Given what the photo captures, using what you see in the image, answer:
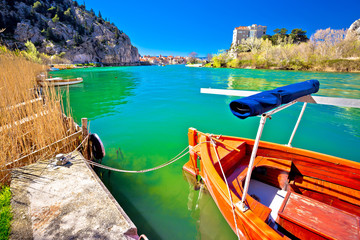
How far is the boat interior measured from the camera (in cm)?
193

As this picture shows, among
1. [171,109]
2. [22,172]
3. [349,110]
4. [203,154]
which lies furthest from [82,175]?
[349,110]

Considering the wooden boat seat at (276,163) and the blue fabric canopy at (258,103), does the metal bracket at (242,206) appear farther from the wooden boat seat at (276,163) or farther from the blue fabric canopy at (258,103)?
the wooden boat seat at (276,163)

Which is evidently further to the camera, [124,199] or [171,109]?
[171,109]

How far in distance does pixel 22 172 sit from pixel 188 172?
3031 mm

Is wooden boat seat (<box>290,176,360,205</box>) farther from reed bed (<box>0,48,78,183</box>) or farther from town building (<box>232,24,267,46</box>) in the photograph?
town building (<box>232,24,267,46</box>)

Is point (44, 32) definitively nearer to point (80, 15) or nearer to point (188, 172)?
point (80, 15)

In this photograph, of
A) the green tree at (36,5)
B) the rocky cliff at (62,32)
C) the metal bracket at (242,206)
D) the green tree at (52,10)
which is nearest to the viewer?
the metal bracket at (242,206)

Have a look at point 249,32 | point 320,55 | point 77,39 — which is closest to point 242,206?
point 320,55

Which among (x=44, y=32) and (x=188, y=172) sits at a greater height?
(x=44, y=32)

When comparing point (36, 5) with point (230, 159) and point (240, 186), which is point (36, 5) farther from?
point (240, 186)

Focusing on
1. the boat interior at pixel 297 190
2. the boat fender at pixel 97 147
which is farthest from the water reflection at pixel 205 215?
the boat fender at pixel 97 147

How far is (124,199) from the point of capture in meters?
3.16

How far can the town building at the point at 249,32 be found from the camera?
8338cm

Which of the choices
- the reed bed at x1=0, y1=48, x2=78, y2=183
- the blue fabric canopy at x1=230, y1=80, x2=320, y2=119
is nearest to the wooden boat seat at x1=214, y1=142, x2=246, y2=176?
the blue fabric canopy at x1=230, y1=80, x2=320, y2=119
